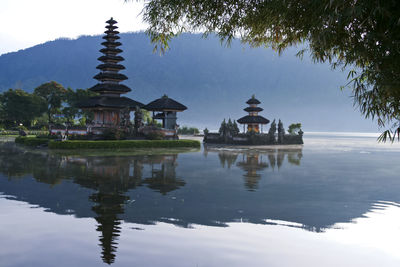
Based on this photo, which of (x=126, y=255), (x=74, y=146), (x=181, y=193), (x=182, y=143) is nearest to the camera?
(x=126, y=255)

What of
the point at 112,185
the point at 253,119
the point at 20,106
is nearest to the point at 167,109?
the point at 253,119

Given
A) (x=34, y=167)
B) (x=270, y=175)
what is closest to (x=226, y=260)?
(x=270, y=175)

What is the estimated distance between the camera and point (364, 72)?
610 centimetres

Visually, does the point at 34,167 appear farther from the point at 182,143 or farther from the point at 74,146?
the point at 182,143

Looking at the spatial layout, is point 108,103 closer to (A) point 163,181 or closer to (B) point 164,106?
(B) point 164,106

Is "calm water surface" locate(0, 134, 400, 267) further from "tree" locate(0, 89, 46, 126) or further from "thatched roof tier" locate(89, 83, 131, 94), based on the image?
"tree" locate(0, 89, 46, 126)

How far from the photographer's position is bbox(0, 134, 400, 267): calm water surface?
6.11m

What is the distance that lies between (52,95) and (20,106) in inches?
287

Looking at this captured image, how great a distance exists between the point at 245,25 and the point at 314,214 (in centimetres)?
518

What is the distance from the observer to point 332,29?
6191 mm

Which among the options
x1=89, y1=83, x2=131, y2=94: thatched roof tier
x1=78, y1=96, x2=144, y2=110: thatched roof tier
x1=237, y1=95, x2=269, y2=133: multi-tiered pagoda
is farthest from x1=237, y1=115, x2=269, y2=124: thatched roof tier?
x1=89, y1=83, x2=131, y2=94: thatched roof tier

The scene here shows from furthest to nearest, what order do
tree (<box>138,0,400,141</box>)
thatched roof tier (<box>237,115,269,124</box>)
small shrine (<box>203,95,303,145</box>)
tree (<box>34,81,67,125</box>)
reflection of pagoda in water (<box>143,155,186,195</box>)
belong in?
tree (<box>34,81,67,125</box>)
thatched roof tier (<box>237,115,269,124</box>)
small shrine (<box>203,95,303,145</box>)
reflection of pagoda in water (<box>143,155,186,195</box>)
tree (<box>138,0,400,141</box>)

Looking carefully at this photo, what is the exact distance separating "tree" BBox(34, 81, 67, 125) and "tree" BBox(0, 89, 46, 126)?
212 centimetres

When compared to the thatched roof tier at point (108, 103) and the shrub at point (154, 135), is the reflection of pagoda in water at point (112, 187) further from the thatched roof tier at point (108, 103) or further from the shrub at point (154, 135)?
the thatched roof tier at point (108, 103)
